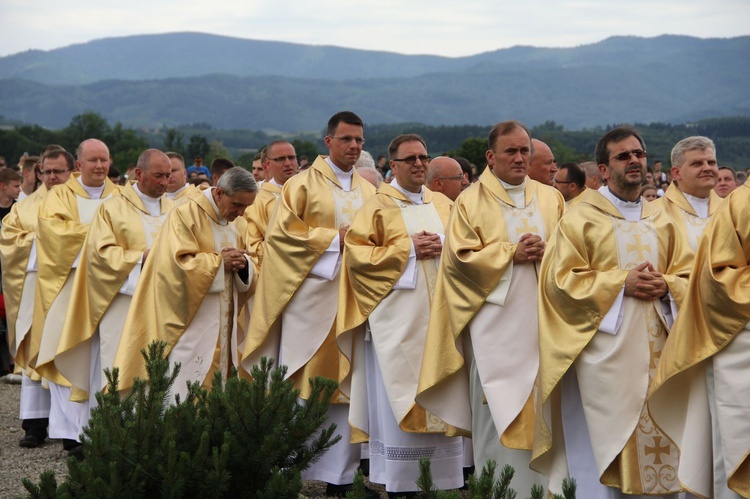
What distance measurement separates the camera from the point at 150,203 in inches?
344

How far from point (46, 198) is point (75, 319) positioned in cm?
126

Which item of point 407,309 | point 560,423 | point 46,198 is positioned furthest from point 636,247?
point 46,198

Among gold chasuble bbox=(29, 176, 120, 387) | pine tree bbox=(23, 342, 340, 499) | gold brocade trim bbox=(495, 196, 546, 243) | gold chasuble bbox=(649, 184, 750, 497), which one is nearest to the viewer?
pine tree bbox=(23, 342, 340, 499)

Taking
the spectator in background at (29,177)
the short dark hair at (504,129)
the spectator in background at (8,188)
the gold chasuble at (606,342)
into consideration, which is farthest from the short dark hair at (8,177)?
the gold chasuble at (606,342)

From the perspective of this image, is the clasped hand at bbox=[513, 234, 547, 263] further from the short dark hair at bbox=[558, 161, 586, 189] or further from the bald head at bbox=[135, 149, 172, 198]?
the bald head at bbox=[135, 149, 172, 198]

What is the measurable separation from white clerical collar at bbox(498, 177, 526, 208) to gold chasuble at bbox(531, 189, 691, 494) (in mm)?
814

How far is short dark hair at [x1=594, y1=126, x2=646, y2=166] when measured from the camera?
240 inches

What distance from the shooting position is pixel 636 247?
607cm

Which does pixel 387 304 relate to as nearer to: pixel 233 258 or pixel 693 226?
pixel 233 258

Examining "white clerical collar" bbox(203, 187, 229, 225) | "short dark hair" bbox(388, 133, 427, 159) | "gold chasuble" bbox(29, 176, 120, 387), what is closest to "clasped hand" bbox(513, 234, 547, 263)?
"short dark hair" bbox(388, 133, 427, 159)

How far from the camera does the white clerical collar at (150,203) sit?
28.6 ft

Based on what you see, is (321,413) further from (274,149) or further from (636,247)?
(274,149)

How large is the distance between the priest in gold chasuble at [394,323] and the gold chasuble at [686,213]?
1.64 metres

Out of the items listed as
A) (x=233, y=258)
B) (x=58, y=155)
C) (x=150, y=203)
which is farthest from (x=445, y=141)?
(x=233, y=258)
